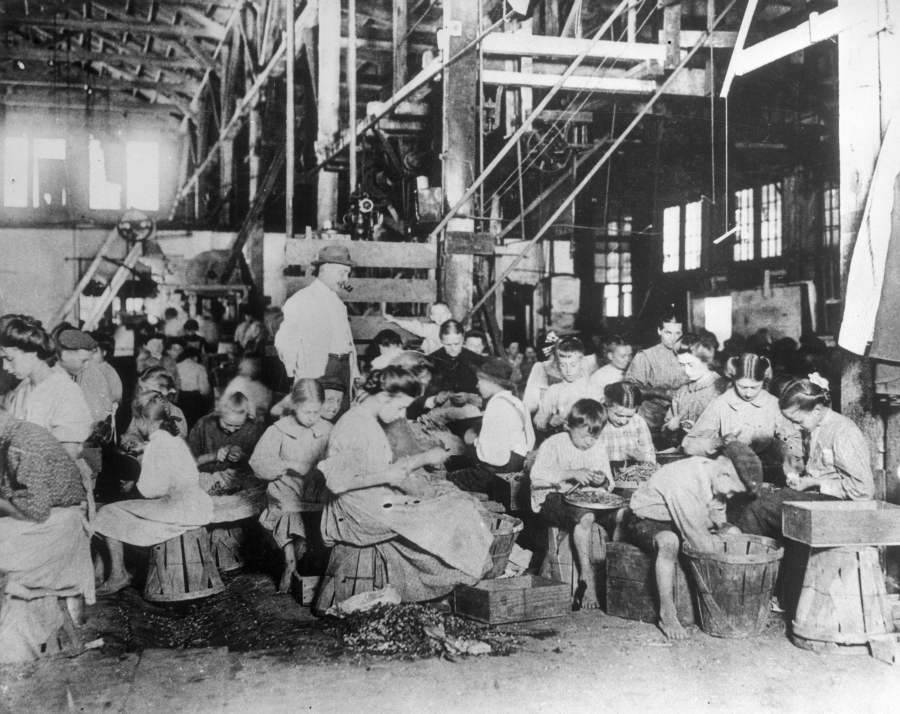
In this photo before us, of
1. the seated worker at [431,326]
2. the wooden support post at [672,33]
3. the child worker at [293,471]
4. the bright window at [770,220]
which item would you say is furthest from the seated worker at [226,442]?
the bright window at [770,220]

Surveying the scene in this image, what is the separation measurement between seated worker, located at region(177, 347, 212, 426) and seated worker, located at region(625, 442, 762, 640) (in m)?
6.99

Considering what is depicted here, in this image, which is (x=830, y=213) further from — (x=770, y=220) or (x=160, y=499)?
(x=160, y=499)

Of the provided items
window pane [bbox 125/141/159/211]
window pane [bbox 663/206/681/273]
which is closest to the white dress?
window pane [bbox 663/206/681/273]

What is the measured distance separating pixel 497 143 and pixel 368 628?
985 cm

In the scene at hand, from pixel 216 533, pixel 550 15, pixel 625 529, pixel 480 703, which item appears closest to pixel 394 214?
pixel 550 15

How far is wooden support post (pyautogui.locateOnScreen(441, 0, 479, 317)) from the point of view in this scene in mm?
11008

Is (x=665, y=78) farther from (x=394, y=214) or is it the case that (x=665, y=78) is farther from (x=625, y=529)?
(x=625, y=529)

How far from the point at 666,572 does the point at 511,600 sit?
3.81 ft

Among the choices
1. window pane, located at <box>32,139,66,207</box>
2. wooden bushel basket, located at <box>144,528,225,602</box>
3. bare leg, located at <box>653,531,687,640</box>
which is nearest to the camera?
bare leg, located at <box>653,531,687,640</box>

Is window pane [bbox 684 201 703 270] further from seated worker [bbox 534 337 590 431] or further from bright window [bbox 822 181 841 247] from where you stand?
seated worker [bbox 534 337 590 431]

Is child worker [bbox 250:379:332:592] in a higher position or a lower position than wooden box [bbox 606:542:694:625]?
higher

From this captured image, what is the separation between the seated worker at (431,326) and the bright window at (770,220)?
8.31 m

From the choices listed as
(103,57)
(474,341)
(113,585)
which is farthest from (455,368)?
(103,57)

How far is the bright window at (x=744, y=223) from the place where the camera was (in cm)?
1697
